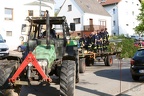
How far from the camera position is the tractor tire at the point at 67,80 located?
25.0ft

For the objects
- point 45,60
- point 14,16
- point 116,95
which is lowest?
point 116,95

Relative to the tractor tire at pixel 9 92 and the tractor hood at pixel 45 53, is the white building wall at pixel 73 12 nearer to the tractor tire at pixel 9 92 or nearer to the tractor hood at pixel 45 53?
the tractor hood at pixel 45 53

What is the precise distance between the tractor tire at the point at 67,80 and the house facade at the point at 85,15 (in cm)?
4248

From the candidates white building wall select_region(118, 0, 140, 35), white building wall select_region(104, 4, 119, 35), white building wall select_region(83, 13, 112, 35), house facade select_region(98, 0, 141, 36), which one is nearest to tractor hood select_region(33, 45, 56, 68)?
white building wall select_region(83, 13, 112, 35)

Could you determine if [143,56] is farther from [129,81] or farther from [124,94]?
[124,94]

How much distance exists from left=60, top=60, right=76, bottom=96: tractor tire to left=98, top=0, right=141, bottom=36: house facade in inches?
2223

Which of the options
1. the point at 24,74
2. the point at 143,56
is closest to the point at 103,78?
the point at 143,56

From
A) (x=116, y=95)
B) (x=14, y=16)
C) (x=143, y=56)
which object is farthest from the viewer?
(x=14, y=16)

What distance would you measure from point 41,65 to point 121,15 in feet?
193

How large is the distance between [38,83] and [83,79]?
5878 mm

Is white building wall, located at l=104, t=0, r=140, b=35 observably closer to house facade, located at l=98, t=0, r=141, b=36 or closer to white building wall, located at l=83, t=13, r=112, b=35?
house facade, located at l=98, t=0, r=141, b=36

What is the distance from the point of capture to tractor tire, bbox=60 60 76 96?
7629 millimetres

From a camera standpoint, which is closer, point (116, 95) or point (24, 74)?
point (24, 74)

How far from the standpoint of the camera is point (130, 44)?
76.5 feet
